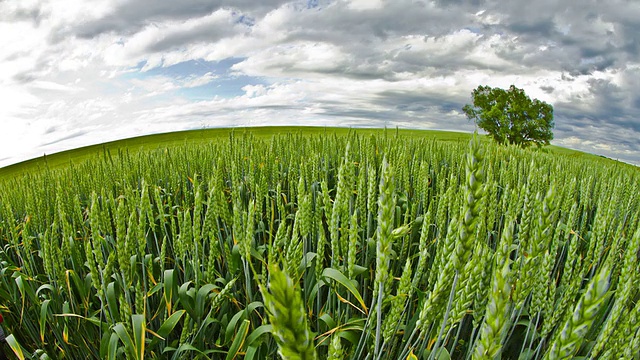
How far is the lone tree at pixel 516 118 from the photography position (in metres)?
36.8

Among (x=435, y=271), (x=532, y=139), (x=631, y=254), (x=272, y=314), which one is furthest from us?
(x=532, y=139)

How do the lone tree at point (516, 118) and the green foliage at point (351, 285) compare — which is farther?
the lone tree at point (516, 118)

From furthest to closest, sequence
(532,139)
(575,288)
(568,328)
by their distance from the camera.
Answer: (532,139), (575,288), (568,328)

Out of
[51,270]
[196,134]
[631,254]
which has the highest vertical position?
[196,134]

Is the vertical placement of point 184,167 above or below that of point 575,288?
above

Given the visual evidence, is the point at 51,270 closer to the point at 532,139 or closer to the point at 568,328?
the point at 568,328

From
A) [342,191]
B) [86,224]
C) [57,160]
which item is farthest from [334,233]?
[57,160]

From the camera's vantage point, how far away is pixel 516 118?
126 ft

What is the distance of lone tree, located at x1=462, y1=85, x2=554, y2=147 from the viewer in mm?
36781

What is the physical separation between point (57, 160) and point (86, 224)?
2430cm

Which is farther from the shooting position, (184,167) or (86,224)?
(184,167)

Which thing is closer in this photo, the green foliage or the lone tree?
the green foliage

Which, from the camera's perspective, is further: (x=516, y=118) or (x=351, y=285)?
(x=516, y=118)

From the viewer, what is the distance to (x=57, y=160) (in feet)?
76.5
